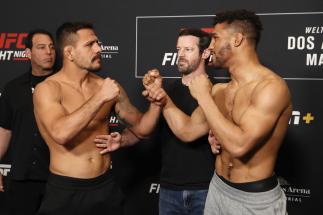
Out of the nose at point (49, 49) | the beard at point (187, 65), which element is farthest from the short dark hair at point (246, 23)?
the nose at point (49, 49)

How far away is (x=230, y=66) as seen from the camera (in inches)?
79.8

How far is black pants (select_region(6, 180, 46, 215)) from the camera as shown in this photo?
104 inches

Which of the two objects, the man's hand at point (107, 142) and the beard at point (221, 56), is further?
the man's hand at point (107, 142)

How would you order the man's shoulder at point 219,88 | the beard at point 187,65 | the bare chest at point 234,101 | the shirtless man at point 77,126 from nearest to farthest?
the bare chest at point 234,101 → the shirtless man at point 77,126 → the man's shoulder at point 219,88 → the beard at point 187,65

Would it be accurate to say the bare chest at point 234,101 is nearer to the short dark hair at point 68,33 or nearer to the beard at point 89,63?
the beard at point 89,63


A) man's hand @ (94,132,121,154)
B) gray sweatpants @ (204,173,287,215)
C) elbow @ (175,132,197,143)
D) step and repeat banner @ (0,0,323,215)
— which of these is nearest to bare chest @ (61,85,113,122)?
man's hand @ (94,132,121,154)

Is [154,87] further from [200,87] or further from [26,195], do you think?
[26,195]

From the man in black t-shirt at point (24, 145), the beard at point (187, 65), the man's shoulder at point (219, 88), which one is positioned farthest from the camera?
the man in black t-shirt at point (24, 145)

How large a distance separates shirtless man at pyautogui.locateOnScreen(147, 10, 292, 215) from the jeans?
0.80 feet

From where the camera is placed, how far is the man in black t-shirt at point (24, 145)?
2633 mm

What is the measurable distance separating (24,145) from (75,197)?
0.69 m

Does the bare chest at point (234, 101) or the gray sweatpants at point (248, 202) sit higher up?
the bare chest at point (234, 101)

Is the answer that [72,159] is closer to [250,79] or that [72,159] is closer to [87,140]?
[87,140]

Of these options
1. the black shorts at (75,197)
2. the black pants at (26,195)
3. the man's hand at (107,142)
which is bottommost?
the black pants at (26,195)
